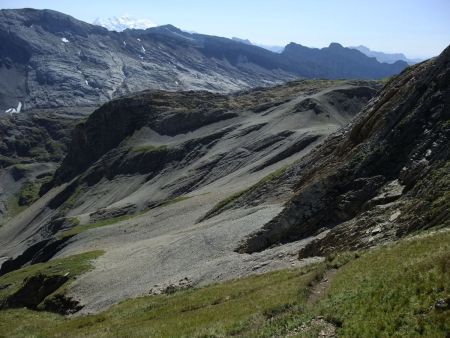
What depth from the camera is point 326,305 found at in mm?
20500

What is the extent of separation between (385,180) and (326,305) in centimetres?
2485

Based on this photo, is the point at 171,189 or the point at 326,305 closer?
the point at 326,305

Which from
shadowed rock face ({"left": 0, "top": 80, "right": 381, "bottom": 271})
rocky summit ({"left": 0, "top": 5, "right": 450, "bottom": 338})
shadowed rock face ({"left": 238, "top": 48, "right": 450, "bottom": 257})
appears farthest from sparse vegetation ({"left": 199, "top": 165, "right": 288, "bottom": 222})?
shadowed rock face ({"left": 238, "top": 48, "right": 450, "bottom": 257})

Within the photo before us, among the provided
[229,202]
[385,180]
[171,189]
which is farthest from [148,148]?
[385,180]

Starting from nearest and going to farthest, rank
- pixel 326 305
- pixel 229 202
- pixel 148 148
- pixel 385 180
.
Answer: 1. pixel 326 305
2. pixel 385 180
3. pixel 229 202
4. pixel 148 148

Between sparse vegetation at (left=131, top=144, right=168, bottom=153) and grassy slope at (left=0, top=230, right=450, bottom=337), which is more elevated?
grassy slope at (left=0, top=230, right=450, bottom=337)

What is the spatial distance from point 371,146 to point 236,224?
1846 centimetres

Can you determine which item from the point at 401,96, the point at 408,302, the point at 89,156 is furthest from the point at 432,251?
the point at 89,156

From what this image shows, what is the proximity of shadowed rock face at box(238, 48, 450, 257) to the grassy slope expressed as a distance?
5.51 m

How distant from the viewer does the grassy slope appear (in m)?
16.8

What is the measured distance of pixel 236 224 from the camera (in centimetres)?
5778

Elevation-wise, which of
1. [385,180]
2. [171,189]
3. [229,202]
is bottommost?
[171,189]

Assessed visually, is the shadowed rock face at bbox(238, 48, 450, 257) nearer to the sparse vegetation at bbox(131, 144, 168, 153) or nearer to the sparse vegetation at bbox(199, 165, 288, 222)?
the sparse vegetation at bbox(199, 165, 288, 222)

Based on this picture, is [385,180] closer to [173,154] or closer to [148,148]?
[173,154]
